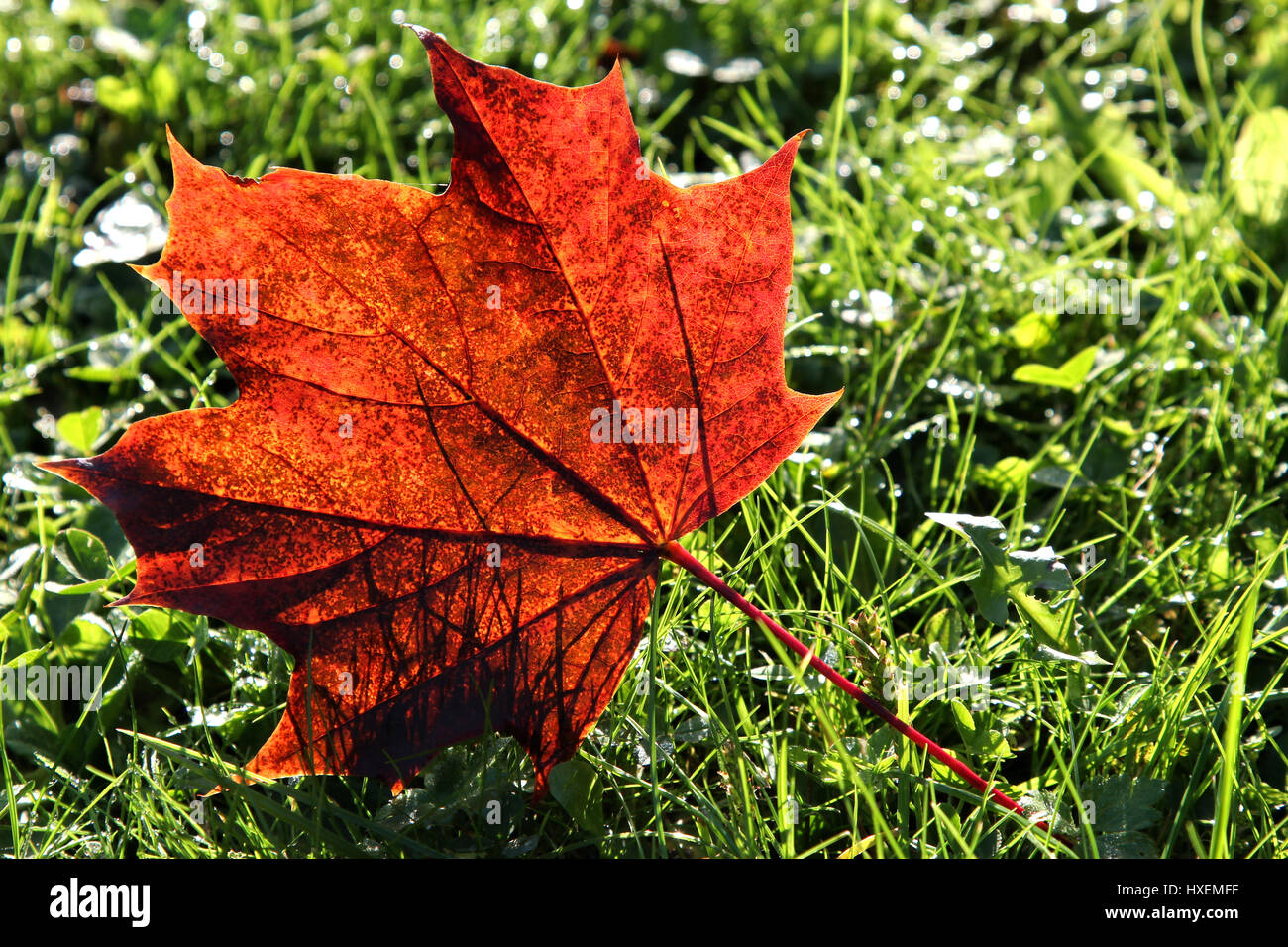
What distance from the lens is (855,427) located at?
2027mm

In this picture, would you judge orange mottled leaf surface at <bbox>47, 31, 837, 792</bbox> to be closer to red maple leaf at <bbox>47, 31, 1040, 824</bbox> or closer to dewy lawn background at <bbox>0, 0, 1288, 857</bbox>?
red maple leaf at <bbox>47, 31, 1040, 824</bbox>

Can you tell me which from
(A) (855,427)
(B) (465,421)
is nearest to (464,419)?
(B) (465,421)

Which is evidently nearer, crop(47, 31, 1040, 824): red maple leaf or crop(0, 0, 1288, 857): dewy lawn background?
crop(47, 31, 1040, 824): red maple leaf

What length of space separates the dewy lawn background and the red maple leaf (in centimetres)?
15

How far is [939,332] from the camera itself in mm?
2240

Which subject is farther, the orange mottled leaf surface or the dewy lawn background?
the dewy lawn background

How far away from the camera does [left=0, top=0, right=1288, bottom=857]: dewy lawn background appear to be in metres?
1.49

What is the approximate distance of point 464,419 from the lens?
4.43 ft

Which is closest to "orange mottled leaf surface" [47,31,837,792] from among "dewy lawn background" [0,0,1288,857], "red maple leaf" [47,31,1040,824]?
"red maple leaf" [47,31,1040,824]

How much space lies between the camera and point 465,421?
1.35 metres

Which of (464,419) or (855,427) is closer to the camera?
(464,419)

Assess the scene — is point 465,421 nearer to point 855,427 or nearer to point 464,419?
point 464,419

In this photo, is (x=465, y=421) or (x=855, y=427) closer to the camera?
(x=465, y=421)

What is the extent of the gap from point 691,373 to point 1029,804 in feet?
2.51
